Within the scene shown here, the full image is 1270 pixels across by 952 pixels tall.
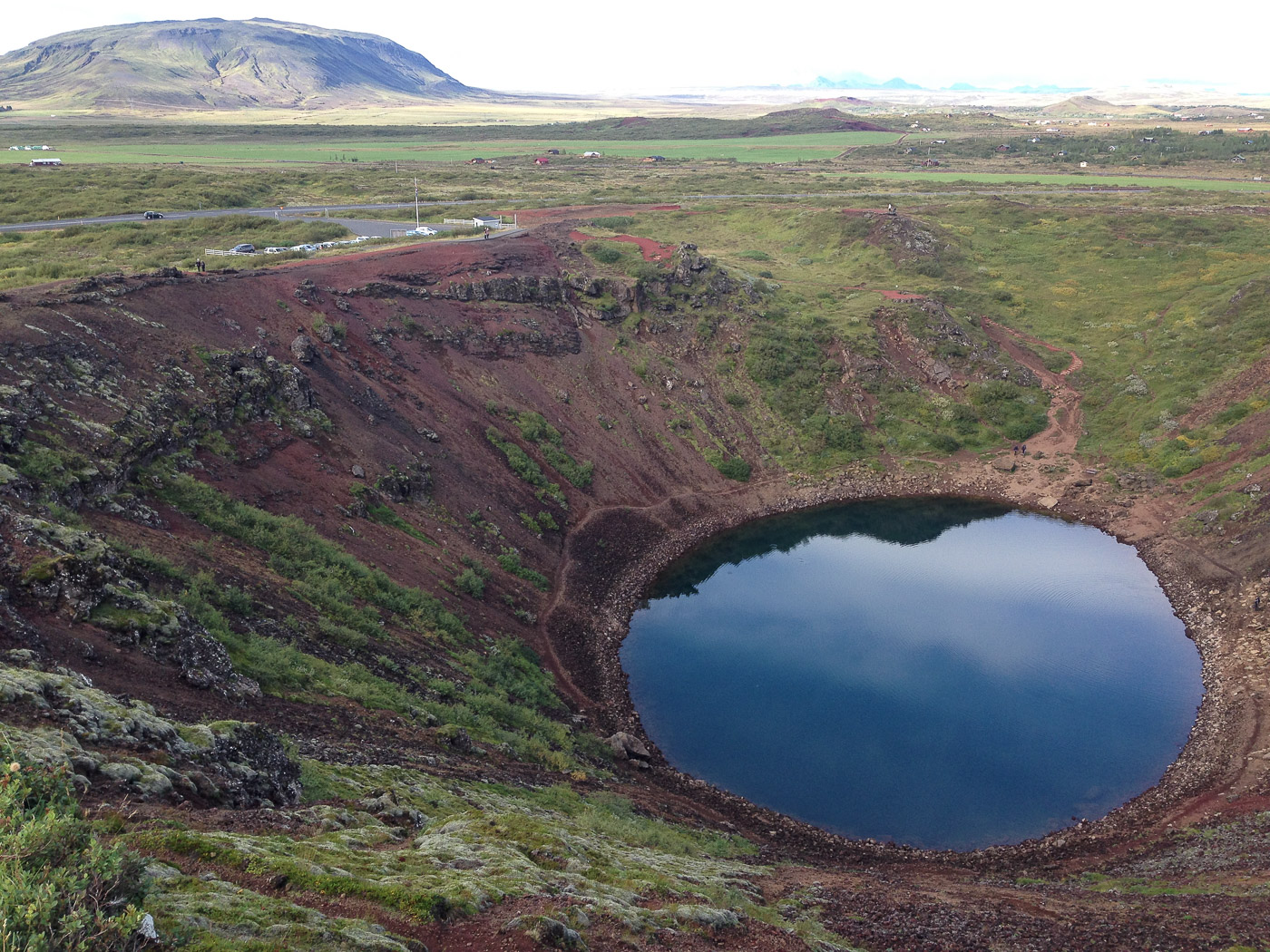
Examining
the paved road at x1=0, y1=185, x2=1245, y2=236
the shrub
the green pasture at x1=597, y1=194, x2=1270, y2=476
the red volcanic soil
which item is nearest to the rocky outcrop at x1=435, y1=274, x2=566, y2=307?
the red volcanic soil

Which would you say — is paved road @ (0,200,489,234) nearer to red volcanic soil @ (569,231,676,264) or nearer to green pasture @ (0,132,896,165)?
red volcanic soil @ (569,231,676,264)

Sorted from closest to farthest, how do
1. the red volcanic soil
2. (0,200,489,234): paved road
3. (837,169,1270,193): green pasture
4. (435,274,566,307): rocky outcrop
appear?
1. (435,274,566,307): rocky outcrop
2. (0,200,489,234): paved road
3. the red volcanic soil
4. (837,169,1270,193): green pasture

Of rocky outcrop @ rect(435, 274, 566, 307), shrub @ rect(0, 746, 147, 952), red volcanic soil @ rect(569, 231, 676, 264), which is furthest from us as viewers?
→ red volcanic soil @ rect(569, 231, 676, 264)

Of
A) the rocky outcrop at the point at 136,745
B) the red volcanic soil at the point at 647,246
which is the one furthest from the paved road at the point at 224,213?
the rocky outcrop at the point at 136,745

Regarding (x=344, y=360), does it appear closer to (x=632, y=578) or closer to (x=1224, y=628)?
(x=632, y=578)

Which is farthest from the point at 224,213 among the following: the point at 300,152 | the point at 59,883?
the point at 300,152

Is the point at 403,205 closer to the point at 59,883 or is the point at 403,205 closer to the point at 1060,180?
the point at 59,883

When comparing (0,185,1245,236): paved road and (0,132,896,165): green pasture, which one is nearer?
(0,185,1245,236): paved road
